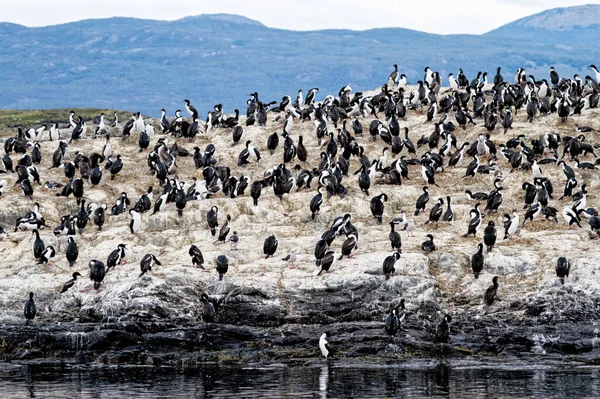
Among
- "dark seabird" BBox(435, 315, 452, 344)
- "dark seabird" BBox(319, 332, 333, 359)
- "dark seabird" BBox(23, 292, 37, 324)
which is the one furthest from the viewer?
"dark seabird" BBox(23, 292, 37, 324)

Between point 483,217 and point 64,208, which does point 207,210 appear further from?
point 483,217

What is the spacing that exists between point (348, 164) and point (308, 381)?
17555mm

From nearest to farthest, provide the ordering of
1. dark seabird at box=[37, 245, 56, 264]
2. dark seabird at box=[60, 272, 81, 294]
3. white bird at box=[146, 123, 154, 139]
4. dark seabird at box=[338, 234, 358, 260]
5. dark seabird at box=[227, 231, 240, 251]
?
dark seabird at box=[60, 272, 81, 294] → dark seabird at box=[338, 234, 358, 260] → dark seabird at box=[37, 245, 56, 264] → dark seabird at box=[227, 231, 240, 251] → white bird at box=[146, 123, 154, 139]

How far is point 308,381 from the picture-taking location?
1094 inches

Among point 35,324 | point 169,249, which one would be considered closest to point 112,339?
point 35,324

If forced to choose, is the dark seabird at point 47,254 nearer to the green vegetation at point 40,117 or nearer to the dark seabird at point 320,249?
the dark seabird at point 320,249

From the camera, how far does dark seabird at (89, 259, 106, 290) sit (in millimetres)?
33844

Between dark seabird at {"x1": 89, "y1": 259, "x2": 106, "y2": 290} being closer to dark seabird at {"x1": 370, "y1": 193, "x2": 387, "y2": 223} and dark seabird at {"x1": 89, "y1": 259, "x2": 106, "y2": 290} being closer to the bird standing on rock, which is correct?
the bird standing on rock

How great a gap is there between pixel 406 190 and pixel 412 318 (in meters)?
10.4

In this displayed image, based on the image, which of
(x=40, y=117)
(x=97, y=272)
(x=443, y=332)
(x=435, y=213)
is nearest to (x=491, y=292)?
(x=443, y=332)

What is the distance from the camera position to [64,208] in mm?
42562

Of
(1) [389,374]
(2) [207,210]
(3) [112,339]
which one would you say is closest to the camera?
(1) [389,374]

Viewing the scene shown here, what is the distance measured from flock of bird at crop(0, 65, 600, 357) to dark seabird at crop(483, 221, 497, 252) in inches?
1.7

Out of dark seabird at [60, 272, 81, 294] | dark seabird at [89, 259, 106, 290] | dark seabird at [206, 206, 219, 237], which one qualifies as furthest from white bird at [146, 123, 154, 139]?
dark seabird at [89, 259, 106, 290]
